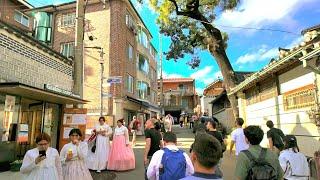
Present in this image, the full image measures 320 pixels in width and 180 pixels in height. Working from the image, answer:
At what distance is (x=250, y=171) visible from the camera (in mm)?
3918

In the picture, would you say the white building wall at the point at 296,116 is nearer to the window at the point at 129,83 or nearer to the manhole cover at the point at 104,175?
the manhole cover at the point at 104,175

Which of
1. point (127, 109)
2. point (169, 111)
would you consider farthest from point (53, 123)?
point (169, 111)

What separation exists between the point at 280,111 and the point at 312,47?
446 cm

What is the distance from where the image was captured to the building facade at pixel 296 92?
8.37 metres

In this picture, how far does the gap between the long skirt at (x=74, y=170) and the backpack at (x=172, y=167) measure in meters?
3.17

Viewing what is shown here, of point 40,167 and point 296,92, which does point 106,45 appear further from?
point 40,167

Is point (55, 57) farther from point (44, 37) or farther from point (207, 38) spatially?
point (44, 37)

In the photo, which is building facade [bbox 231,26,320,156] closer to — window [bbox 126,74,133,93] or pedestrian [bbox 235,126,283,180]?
pedestrian [bbox 235,126,283,180]

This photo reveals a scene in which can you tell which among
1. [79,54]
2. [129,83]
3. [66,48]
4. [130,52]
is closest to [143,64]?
[130,52]

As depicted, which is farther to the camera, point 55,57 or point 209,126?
point 55,57

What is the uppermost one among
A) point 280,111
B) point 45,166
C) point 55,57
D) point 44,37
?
point 44,37

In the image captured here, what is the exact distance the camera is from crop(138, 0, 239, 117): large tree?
17.6 m

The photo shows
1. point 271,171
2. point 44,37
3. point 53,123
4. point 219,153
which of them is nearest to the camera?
point 219,153

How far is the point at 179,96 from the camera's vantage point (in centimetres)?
6688
